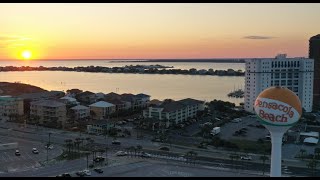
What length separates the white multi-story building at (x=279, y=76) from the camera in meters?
9.26

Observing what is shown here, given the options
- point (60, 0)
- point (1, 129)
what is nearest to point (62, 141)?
point (1, 129)

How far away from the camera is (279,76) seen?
31.1 feet

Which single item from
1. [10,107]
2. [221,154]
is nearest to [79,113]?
[10,107]

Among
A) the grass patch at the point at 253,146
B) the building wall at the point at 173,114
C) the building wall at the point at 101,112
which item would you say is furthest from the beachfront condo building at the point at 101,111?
the grass patch at the point at 253,146

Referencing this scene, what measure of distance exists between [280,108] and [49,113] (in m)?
6.46

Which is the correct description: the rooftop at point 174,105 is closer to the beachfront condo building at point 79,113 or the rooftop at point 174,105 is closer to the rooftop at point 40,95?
the beachfront condo building at point 79,113

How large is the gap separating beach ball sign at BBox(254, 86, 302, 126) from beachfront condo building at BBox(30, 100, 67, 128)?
6.03 metres

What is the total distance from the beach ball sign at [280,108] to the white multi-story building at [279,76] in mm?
7062

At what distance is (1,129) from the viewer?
7.58 meters

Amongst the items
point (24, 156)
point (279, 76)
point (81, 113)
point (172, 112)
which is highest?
point (279, 76)

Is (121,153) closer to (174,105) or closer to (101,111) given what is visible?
(174,105)

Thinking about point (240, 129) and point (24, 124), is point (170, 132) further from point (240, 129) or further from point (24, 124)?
point (24, 124)

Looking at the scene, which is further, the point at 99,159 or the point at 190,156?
the point at 190,156

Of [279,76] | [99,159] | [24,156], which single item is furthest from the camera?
[279,76]
